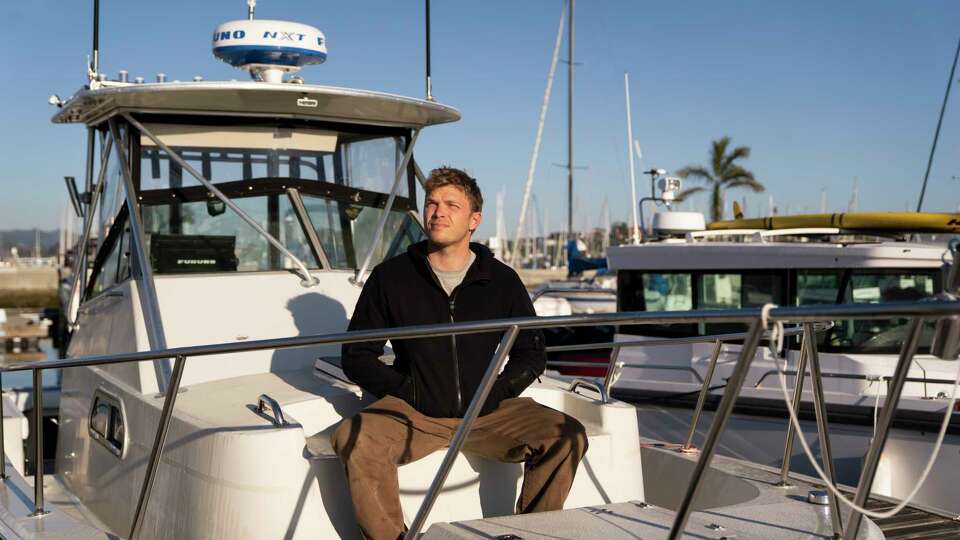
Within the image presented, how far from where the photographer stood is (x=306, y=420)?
4.11m

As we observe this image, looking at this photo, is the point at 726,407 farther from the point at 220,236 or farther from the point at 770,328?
the point at 220,236

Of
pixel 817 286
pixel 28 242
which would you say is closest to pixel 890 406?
pixel 817 286

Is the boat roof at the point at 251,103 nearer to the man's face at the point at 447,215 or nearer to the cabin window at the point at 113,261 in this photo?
the cabin window at the point at 113,261

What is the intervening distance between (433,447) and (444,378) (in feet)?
0.89

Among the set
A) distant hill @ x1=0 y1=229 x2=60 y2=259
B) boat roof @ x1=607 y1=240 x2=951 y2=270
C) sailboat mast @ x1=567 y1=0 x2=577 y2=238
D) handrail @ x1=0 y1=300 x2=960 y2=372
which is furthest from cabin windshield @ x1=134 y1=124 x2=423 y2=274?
distant hill @ x1=0 y1=229 x2=60 y2=259

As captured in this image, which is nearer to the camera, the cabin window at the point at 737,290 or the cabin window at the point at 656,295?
the cabin window at the point at 737,290

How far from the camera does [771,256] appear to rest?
31.4 ft

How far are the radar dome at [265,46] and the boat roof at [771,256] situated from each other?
17.4ft

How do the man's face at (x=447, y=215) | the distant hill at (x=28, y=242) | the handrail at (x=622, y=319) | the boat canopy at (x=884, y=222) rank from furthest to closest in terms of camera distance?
the distant hill at (x=28, y=242) < the boat canopy at (x=884, y=222) < the man's face at (x=447, y=215) < the handrail at (x=622, y=319)

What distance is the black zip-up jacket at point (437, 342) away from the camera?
3.90 metres

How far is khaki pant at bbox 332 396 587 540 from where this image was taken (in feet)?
11.4

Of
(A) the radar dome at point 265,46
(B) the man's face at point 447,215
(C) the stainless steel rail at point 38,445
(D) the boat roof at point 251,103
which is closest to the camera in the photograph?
(B) the man's face at point 447,215

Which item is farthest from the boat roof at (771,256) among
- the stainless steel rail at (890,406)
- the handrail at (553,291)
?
the stainless steel rail at (890,406)

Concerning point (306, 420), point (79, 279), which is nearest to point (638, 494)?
point (306, 420)
